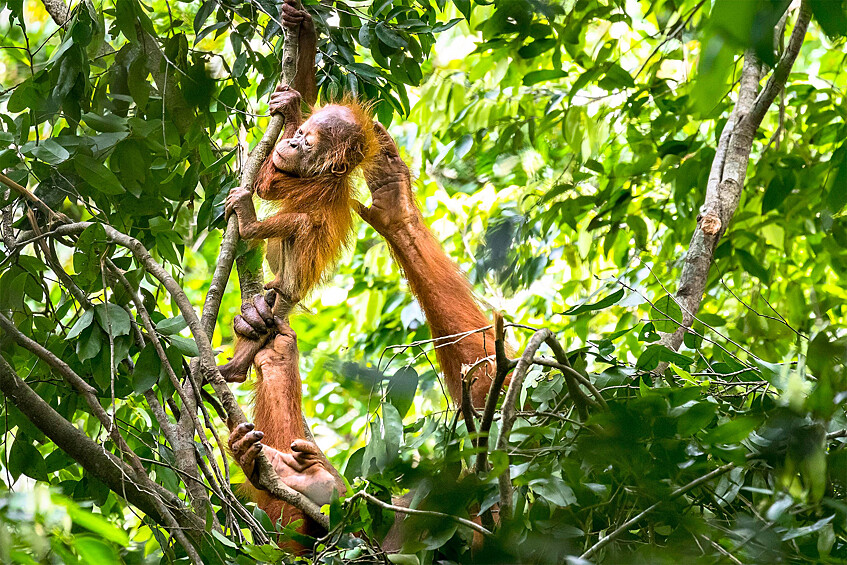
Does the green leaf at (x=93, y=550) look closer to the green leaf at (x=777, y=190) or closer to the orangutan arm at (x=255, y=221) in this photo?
the orangutan arm at (x=255, y=221)

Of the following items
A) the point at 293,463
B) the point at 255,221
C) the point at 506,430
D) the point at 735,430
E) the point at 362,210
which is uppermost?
the point at 362,210

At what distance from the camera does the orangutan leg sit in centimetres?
259

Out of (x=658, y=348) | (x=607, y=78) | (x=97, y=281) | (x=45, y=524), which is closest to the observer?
(x=45, y=524)

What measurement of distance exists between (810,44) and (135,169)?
4.51 metres

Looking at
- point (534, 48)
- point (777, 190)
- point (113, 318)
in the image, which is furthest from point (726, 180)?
point (113, 318)

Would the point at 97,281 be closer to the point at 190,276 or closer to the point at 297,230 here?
the point at 297,230

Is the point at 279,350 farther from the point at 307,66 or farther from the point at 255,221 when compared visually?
the point at 307,66

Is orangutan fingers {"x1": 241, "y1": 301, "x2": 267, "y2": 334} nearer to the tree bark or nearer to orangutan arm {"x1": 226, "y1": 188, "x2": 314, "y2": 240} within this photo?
orangutan arm {"x1": 226, "y1": 188, "x2": 314, "y2": 240}

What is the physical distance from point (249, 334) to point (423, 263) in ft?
2.33

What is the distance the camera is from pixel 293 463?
7.75 feet

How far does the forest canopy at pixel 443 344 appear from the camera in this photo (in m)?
1.09

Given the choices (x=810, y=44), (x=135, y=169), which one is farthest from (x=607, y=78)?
(x=810, y=44)

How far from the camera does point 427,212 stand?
17.0ft

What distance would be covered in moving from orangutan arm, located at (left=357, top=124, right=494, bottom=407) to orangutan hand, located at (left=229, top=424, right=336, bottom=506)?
644 millimetres
